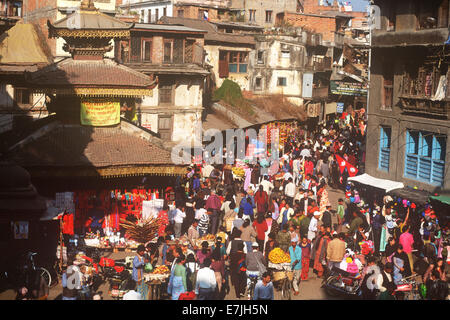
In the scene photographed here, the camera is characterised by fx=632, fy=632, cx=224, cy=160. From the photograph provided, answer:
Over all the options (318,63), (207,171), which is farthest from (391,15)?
(318,63)

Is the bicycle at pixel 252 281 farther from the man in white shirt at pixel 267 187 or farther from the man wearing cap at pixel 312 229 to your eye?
the man in white shirt at pixel 267 187

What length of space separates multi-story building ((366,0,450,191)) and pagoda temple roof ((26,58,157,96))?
10864 millimetres

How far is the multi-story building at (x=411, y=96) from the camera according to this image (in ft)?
79.8

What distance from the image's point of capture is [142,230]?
791 inches

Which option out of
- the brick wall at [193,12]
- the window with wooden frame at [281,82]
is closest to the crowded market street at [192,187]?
the window with wooden frame at [281,82]

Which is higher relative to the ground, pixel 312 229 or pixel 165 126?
pixel 165 126

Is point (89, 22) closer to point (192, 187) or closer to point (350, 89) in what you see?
point (192, 187)

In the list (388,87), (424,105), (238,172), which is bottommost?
(238,172)

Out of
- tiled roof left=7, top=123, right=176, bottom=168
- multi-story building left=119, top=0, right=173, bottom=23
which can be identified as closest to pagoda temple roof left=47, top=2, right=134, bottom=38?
tiled roof left=7, top=123, right=176, bottom=168

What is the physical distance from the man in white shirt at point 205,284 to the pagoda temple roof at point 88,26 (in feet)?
37.6

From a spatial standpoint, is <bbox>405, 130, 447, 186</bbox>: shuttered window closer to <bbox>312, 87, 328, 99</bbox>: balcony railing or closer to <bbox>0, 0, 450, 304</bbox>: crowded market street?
<bbox>0, 0, 450, 304</bbox>: crowded market street

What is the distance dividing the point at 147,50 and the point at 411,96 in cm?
1886

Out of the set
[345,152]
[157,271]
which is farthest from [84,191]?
[345,152]

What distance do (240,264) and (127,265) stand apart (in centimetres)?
307
